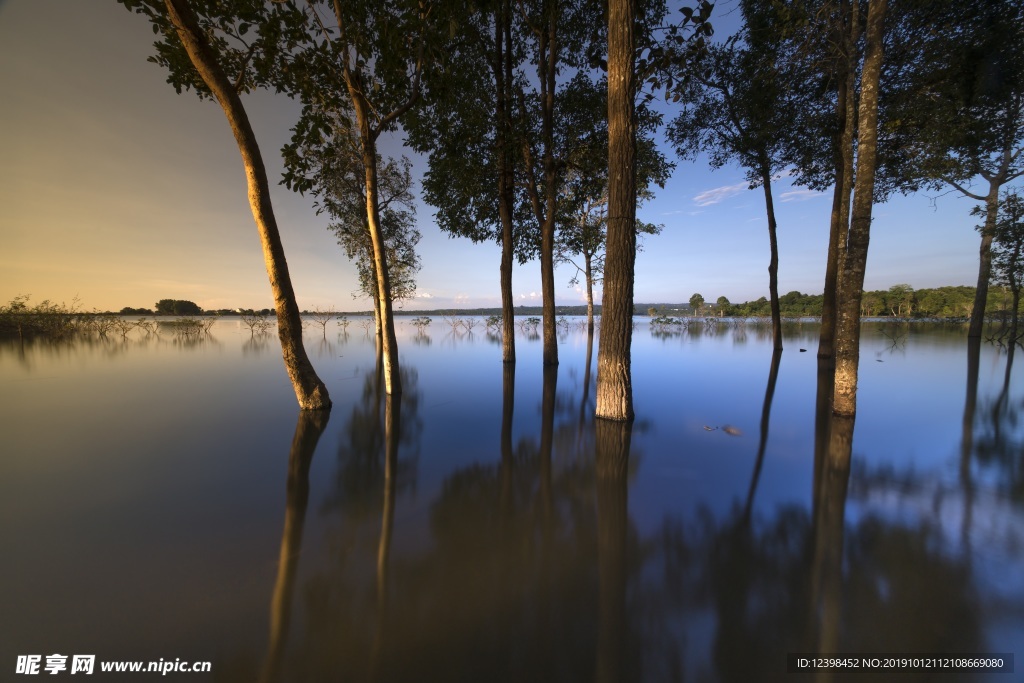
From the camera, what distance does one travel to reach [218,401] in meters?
8.20

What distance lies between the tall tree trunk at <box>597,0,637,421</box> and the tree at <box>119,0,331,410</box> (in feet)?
19.6

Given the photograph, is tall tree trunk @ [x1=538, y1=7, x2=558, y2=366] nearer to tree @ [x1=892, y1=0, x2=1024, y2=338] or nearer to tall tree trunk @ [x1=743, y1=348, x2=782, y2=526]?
tall tree trunk @ [x1=743, y1=348, x2=782, y2=526]

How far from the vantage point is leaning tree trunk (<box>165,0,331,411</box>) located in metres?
5.97

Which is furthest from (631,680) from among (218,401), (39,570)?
(218,401)

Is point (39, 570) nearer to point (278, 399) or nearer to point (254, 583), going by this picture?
point (254, 583)

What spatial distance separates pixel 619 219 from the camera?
6.38 meters

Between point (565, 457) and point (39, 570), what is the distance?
4963mm

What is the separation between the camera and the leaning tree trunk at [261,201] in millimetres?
5969

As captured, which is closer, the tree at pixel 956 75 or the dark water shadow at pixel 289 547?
the dark water shadow at pixel 289 547

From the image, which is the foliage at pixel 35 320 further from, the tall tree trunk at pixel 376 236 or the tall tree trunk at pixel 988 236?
the tall tree trunk at pixel 988 236

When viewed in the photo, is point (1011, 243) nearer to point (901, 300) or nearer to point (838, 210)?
point (838, 210)

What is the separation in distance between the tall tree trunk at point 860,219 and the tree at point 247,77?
33.9 ft

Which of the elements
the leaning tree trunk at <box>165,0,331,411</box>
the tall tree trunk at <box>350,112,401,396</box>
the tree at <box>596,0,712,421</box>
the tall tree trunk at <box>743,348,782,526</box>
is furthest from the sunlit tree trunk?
the leaning tree trunk at <box>165,0,331,411</box>

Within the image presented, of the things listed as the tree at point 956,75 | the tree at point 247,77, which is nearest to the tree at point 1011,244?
the tree at point 956,75
